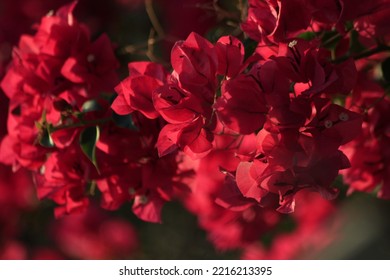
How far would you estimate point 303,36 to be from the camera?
3.44ft

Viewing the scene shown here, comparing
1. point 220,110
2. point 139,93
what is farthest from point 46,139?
point 220,110

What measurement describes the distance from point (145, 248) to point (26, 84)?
1.24 m

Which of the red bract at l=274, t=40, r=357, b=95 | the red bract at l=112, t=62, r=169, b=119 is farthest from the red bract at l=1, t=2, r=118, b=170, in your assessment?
the red bract at l=274, t=40, r=357, b=95

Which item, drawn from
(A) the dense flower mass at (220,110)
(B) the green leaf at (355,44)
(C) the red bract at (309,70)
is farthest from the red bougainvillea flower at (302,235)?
(C) the red bract at (309,70)

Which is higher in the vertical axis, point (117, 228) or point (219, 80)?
point (219, 80)

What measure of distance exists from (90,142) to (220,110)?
0.23 metres

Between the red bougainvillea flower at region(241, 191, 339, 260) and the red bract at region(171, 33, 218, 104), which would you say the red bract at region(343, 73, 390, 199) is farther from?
the red bougainvillea flower at region(241, 191, 339, 260)

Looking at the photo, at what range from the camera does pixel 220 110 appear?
885 mm

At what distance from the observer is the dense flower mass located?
0.90 m

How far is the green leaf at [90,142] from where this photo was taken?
101cm

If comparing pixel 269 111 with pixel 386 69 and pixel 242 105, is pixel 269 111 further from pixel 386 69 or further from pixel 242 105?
pixel 386 69
